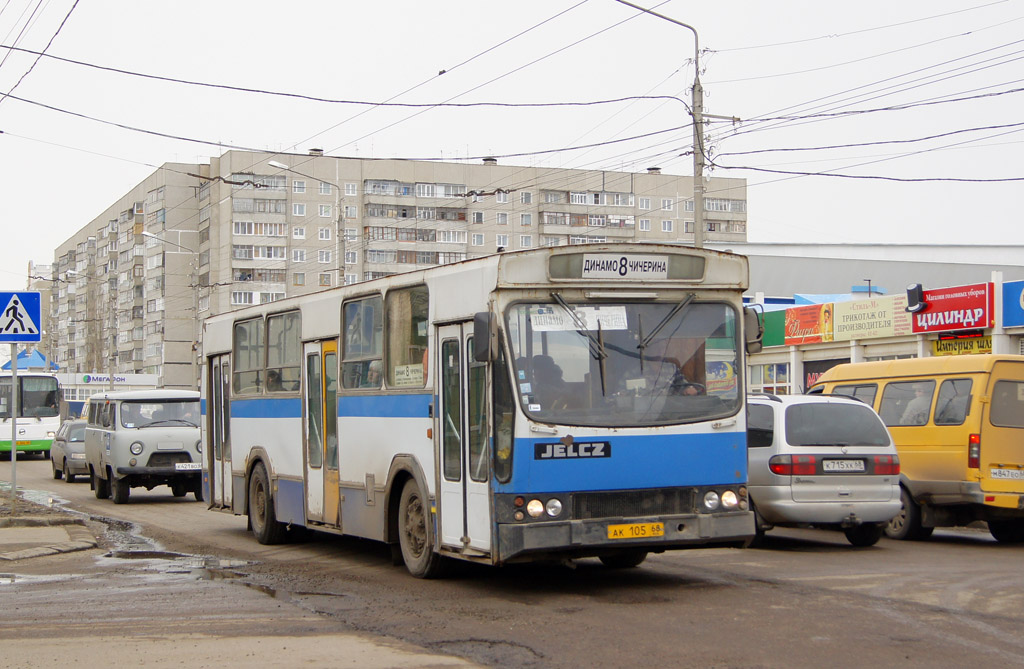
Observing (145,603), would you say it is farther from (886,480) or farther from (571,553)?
(886,480)

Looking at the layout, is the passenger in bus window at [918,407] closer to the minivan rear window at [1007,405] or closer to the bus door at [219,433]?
the minivan rear window at [1007,405]

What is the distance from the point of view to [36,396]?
151 ft

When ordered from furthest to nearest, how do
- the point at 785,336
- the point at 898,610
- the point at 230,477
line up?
the point at 785,336
the point at 230,477
the point at 898,610

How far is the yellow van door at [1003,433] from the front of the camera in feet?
→ 47.5

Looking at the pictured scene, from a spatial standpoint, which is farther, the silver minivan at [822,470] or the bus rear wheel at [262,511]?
the bus rear wheel at [262,511]

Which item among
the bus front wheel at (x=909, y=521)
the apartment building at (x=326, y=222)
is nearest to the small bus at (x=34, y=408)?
the bus front wheel at (x=909, y=521)

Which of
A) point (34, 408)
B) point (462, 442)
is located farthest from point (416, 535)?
→ point (34, 408)

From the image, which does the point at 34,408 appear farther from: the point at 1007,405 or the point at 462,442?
the point at 462,442

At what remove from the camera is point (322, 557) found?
13.8 meters

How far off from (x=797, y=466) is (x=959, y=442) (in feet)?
7.75

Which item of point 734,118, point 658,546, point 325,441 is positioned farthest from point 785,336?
point 658,546

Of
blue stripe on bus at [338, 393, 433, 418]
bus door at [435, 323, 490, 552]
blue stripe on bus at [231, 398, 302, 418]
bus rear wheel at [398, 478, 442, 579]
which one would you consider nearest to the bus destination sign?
bus door at [435, 323, 490, 552]

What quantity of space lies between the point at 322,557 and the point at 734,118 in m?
16.1

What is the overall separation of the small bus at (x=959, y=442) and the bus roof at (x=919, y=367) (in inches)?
0.6
